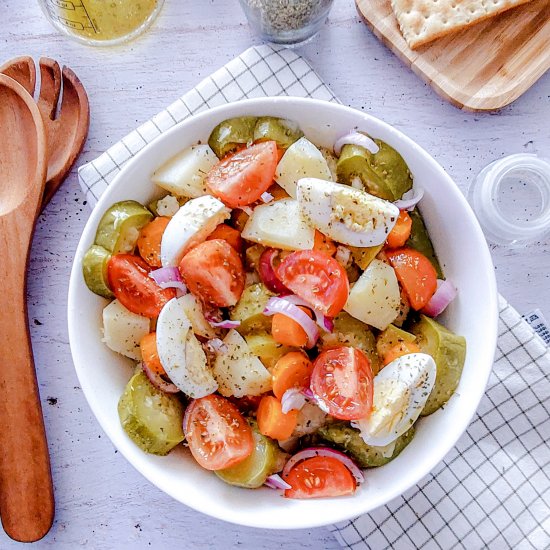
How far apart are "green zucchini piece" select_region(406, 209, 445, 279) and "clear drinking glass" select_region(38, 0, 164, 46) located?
93 cm

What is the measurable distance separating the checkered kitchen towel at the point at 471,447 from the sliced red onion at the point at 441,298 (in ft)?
1.05

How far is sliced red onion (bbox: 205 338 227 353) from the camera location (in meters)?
1.54

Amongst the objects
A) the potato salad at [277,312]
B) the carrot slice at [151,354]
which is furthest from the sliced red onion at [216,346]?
the carrot slice at [151,354]

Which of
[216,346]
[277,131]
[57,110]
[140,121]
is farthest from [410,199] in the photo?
[57,110]

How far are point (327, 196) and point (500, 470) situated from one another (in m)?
0.90

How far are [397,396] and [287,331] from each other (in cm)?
25

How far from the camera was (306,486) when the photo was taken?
156 cm

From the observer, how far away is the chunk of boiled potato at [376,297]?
1.51 m

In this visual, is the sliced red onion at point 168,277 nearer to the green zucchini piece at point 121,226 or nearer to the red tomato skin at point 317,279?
the green zucchini piece at point 121,226

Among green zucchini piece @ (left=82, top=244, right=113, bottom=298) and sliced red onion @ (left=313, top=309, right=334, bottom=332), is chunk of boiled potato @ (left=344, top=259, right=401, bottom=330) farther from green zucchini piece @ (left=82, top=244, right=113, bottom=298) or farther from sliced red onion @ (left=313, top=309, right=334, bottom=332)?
green zucchini piece @ (left=82, top=244, right=113, bottom=298)

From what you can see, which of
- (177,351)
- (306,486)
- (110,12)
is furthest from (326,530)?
(110,12)

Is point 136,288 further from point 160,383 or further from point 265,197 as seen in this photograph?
point 265,197

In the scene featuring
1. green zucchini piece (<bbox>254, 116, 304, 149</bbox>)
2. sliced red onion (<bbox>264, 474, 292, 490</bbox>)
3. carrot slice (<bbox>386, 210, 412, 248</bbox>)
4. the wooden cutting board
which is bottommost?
sliced red onion (<bbox>264, 474, 292, 490</bbox>)

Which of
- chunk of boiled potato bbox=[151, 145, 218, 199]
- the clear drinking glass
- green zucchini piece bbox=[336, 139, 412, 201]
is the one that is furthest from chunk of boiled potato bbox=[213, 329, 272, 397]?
the clear drinking glass
